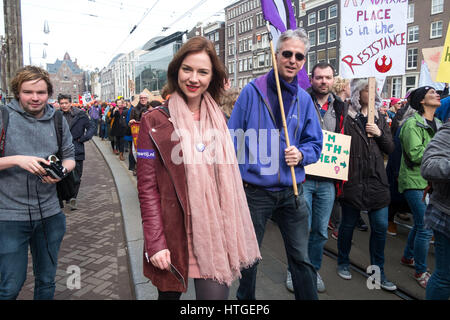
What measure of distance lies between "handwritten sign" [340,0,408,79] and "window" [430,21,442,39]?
1241 inches

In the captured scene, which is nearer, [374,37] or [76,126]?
[374,37]

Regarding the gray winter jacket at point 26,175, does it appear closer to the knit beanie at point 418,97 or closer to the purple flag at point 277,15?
the purple flag at point 277,15

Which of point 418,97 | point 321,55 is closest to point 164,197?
point 418,97

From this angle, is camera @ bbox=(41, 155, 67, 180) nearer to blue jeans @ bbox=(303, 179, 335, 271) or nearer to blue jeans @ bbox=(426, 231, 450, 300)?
blue jeans @ bbox=(303, 179, 335, 271)

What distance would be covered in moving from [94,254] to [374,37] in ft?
12.4

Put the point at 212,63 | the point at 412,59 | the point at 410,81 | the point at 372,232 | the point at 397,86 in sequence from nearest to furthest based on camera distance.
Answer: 1. the point at 212,63
2. the point at 372,232
3. the point at 412,59
4. the point at 410,81
5. the point at 397,86

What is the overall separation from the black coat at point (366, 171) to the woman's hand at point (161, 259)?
208cm

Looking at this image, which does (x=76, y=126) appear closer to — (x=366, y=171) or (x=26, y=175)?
(x=26, y=175)

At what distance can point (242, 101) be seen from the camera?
2383 mm

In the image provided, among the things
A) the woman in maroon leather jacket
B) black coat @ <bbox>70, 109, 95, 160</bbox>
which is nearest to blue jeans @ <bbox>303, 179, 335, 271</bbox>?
the woman in maroon leather jacket

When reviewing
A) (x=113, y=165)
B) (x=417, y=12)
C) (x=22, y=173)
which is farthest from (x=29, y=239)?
(x=417, y=12)

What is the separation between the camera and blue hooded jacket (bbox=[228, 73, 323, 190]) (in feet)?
7.45

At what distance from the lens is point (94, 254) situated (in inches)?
159

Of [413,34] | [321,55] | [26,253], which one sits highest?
[321,55]
